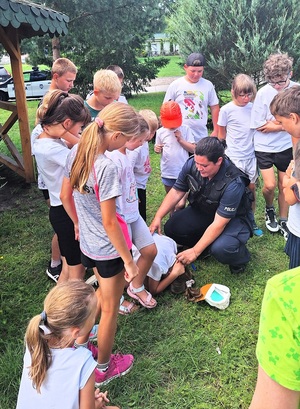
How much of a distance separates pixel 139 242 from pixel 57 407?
1335 millimetres

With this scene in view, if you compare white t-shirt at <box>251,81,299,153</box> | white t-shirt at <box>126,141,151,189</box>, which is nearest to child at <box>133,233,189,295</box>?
white t-shirt at <box>126,141,151,189</box>

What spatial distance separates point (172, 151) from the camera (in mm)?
3811

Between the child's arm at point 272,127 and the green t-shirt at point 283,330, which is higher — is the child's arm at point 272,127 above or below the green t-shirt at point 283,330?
below

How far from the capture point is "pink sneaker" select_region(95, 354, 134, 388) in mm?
2263

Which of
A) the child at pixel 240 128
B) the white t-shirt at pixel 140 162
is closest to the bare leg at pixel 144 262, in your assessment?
the white t-shirt at pixel 140 162

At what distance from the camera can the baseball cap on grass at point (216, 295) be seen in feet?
9.61

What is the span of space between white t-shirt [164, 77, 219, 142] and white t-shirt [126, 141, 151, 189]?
1.15 m

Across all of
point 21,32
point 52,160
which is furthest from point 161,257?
point 21,32

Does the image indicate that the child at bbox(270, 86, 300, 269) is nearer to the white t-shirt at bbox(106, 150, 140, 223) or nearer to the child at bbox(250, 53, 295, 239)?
the child at bbox(250, 53, 295, 239)

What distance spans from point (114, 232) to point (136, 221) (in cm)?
79

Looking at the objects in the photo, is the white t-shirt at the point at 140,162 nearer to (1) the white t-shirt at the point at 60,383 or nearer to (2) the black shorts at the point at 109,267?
(2) the black shorts at the point at 109,267

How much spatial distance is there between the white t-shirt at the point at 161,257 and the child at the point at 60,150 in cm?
51

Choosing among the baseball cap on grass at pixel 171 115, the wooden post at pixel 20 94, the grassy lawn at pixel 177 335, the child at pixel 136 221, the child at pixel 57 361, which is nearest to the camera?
the child at pixel 57 361

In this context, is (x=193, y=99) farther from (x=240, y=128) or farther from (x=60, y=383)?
(x=60, y=383)
